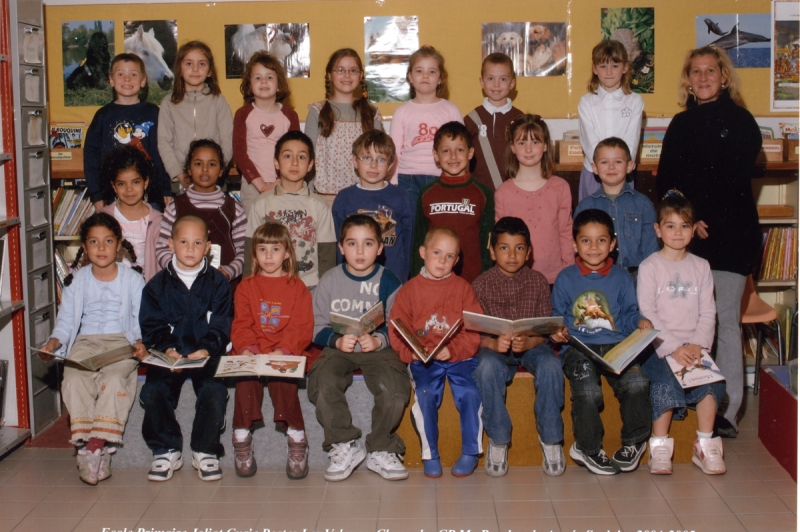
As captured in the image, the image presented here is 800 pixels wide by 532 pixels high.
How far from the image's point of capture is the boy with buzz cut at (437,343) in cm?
391

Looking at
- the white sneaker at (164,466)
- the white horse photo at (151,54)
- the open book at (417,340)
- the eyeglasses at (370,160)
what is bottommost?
the white sneaker at (164,466)

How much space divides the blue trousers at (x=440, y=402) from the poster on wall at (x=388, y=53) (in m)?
2.18

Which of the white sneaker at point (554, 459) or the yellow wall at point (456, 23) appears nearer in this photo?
the white sneaker at point (554, 459)

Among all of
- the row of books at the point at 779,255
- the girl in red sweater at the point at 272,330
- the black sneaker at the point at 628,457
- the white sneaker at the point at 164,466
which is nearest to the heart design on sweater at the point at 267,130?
the girl in red sweater at the point at 272,330

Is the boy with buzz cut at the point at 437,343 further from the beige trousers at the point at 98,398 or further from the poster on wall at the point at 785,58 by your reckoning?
the poster on wall at the point at 785,58

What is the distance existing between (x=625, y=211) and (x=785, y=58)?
1902 mm

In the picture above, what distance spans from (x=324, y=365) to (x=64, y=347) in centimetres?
132

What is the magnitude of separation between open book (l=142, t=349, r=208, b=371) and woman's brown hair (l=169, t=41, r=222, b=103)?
1.79 m

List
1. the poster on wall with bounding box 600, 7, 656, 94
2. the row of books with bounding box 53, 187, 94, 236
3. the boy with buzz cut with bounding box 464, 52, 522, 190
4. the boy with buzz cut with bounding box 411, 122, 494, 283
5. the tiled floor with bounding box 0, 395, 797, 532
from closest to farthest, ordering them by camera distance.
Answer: the tiled floor with bounding box 0, 395, 797, 532 < the boy with buzz cut with bounding box 411, 122, 494, 283 < the boy with buzz cut with bounding box 464, 52, 522, 190 < the row of books with bounding box 53, 187, 94, 236 < the poster on wall with bounding box 600, 7, 656, 94

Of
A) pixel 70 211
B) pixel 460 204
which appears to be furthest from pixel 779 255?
pixel 70 211

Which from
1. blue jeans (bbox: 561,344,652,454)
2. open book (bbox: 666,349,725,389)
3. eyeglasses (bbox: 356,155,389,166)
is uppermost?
eyeglasses (bbox: 356,155,389,166)

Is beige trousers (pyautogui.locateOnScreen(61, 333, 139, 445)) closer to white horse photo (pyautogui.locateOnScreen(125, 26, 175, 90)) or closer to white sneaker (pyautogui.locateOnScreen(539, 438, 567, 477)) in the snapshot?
white sneaker (pyautogui.locateOnScreen(539, 438, 567, 477))

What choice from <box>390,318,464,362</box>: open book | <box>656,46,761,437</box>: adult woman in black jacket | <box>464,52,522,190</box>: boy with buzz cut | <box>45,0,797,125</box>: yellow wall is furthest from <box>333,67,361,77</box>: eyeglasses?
<box>656,46,761,437</box>: adult woman in black jacket

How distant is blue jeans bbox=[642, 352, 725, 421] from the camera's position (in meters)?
3.95
